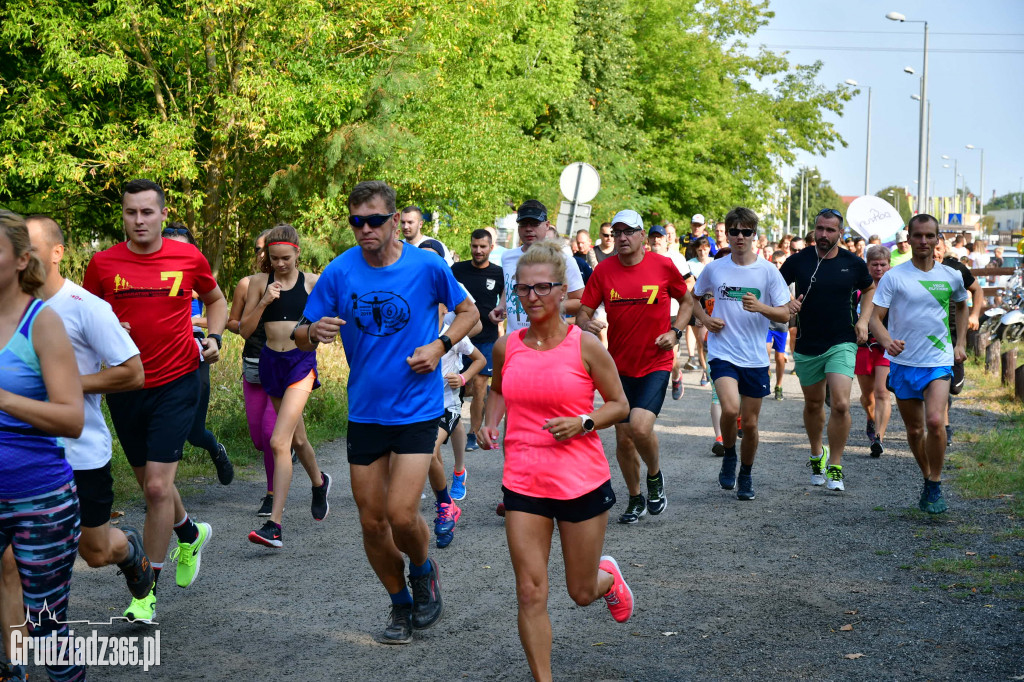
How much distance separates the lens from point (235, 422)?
1180 centimetres

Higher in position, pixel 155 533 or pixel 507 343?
pixel 507 343

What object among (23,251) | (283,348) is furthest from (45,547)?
(283,348)

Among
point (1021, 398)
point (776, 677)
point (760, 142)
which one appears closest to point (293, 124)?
point (1021, 398)

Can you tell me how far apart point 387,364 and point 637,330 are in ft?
10.2

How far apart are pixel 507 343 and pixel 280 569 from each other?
2956mm

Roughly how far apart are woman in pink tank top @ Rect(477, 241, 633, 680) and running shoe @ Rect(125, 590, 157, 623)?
6.92ft

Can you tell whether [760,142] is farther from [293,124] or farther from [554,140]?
[293,124]

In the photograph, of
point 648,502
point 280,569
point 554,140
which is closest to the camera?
point 280,569

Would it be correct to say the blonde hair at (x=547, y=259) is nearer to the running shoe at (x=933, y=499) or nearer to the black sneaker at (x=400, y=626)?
the black sneaker at (x=400, y=626)

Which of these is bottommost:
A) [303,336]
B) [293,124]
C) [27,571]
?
[27,571]

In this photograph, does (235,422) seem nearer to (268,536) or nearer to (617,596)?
(268,536)

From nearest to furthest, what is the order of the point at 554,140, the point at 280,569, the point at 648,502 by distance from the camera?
the point at 280,569
the point at 648,502
the point at 554,140

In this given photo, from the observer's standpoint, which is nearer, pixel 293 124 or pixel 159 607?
pixel 159 607

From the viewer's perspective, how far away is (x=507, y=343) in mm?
4844
